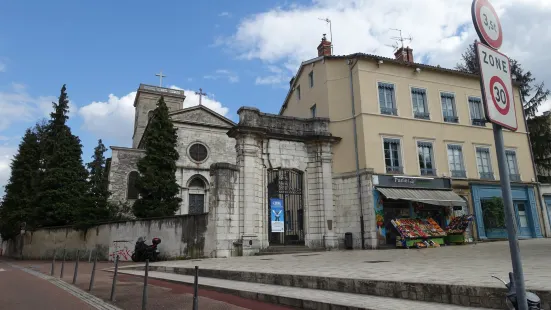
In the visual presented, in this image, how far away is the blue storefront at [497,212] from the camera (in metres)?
19.7

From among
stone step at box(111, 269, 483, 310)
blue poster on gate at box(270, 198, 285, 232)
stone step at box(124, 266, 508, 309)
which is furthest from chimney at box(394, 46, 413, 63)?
stone step at box(111, 269, 483, 310)

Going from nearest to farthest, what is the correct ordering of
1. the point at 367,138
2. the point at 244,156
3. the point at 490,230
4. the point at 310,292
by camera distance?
the point at 310,292 < the point at 244,156 < the point at 367,138 < the point at 490,230

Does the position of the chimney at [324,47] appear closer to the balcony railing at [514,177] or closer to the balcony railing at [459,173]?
the balcony railing at [459,173]

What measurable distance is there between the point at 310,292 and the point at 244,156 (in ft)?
34.1

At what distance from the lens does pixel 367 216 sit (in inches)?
681

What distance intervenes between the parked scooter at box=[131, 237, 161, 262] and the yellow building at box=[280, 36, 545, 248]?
333 inches

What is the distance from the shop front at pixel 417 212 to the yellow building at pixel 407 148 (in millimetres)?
54

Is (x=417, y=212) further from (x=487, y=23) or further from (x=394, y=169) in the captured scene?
(x=487, y=23)

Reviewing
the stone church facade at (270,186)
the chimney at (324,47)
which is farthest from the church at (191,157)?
the chimney at (324,47)

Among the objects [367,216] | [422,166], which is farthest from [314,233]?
[422,166]

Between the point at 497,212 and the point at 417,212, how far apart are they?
4.80 meters

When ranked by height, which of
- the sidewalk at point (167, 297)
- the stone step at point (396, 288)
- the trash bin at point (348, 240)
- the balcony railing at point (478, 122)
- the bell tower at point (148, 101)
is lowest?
the sidewalk at point (167, 297)

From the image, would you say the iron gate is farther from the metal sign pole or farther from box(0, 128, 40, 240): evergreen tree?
box(0, 128, 40, 240): evergreen tree

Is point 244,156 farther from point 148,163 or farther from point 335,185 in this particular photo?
point 148,163
